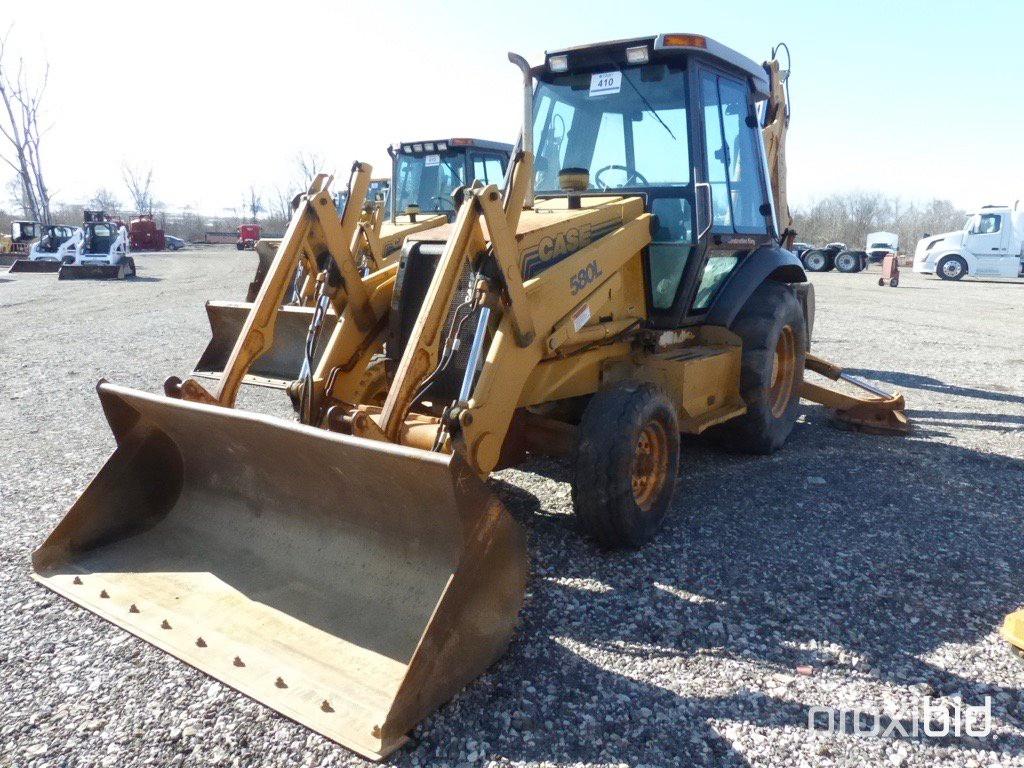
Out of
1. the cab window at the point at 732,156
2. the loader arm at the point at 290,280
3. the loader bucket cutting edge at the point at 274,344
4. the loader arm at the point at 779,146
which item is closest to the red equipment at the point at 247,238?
the loader bucket cutting edge at the point at 274,344

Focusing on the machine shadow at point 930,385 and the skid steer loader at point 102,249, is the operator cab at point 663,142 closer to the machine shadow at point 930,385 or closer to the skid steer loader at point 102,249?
the machine shadow at point 930,385

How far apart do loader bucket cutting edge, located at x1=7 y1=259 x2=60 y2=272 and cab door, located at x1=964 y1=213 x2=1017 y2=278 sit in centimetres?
3139

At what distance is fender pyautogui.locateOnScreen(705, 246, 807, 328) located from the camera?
5242 mm

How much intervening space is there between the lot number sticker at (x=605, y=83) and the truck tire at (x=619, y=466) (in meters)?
1.98

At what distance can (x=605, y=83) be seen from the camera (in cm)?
495

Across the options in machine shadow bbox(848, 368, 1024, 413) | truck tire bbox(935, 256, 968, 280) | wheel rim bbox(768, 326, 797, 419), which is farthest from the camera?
truck tire bbox(935, 256, 968, 280)

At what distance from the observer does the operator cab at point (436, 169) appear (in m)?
10.8

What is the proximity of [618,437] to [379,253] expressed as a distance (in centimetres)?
510

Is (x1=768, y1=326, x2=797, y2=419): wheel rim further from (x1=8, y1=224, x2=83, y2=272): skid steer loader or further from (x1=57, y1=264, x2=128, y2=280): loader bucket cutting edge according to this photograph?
(x1=8, y1=224, x2=83, y2=272): skid steer loader

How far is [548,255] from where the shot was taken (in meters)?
4.11

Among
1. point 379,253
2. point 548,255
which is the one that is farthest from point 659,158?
point 379,253

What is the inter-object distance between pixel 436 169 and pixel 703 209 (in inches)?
271

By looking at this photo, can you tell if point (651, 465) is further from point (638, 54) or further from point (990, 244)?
point (990, 244)

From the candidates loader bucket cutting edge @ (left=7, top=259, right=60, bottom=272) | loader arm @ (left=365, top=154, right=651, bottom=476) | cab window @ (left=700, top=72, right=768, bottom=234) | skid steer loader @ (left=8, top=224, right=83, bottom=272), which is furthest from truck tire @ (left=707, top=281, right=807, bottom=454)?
loader bucket cutting edge @ (left=7, top=259, right=60, bottom=272)
